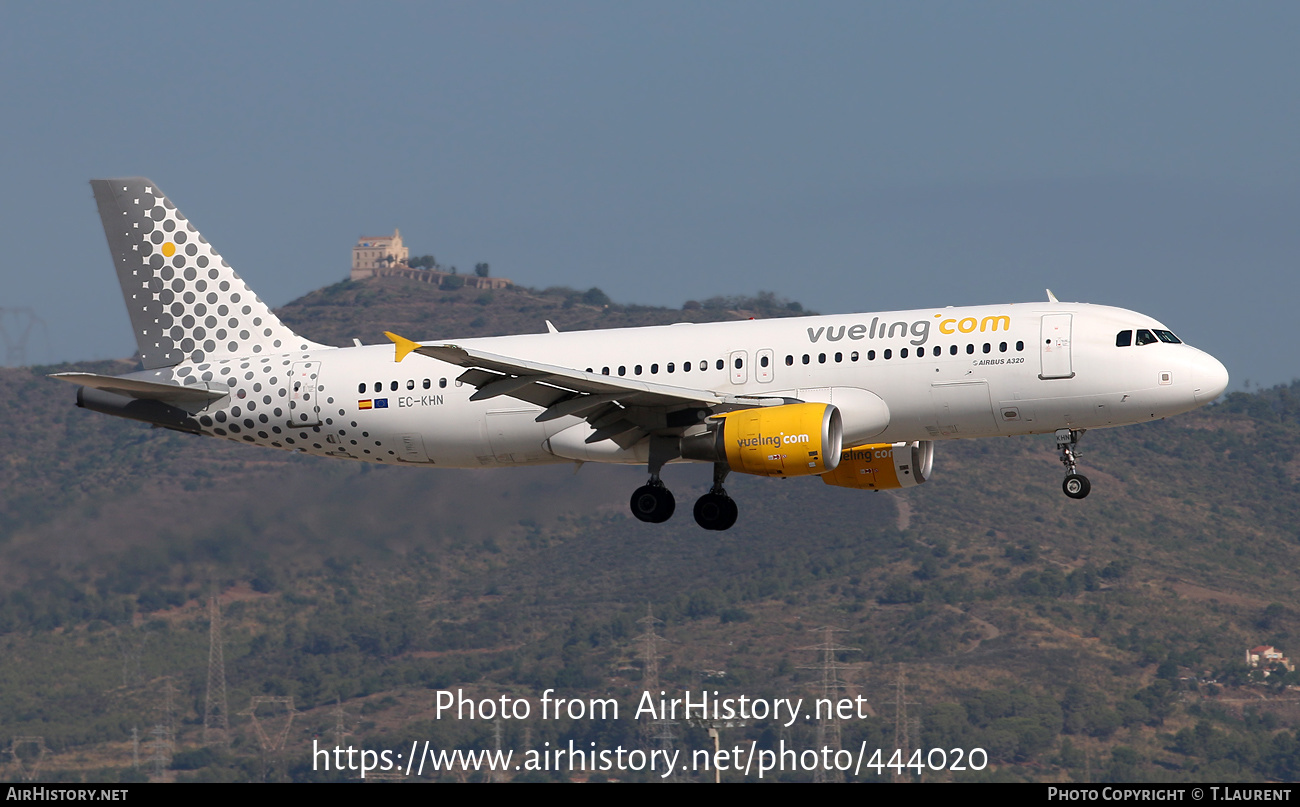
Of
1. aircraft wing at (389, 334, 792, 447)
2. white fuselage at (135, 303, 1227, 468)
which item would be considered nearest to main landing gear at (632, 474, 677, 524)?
white fuselage at (135, 303, 1227, 468)

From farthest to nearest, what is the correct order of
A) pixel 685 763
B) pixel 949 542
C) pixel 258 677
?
pixel 949 542 < pixel 685 763 < pixel 258 677

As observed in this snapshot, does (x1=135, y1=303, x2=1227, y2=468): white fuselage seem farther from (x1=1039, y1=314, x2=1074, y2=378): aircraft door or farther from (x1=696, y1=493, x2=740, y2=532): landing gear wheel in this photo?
(x1=696, y1=493, x2=740, y2=532): landing gear wheel

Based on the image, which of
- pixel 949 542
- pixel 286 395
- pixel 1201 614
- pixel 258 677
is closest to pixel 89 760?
pixel 258 677

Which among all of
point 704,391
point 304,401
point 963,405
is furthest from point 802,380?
point 304,401

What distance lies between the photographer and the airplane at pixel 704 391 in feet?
121

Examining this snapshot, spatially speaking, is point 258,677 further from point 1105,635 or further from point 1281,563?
point 1281,563

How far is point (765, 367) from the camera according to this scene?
38250 millimetres

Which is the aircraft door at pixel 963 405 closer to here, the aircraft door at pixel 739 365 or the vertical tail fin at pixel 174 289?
the aircraft door at pixel 739 365

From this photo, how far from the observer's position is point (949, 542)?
192875mm

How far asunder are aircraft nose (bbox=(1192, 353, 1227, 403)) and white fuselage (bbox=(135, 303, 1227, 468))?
0.14 feet

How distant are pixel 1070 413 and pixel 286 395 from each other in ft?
60.5

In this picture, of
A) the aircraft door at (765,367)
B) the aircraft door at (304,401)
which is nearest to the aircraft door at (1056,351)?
the aircraft door at (765,367)

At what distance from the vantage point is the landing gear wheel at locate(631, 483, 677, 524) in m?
39.5

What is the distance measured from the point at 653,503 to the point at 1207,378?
1255 centimetres
